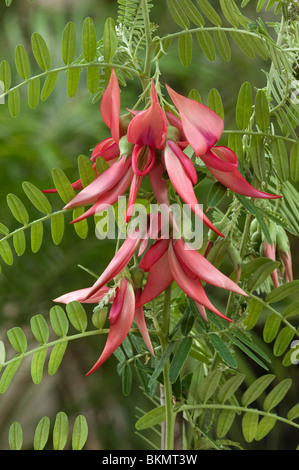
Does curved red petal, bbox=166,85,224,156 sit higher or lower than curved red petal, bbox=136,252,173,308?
higher

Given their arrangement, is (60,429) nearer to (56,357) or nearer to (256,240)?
(56,357)

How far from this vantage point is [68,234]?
41.2 inches

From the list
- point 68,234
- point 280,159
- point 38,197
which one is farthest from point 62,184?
point 68,234

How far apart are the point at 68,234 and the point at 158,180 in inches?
28.6

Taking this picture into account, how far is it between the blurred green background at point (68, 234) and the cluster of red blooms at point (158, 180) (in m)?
0.57

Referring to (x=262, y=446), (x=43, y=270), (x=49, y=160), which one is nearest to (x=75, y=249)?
(x=43, y=270)

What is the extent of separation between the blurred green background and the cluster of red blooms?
572mm

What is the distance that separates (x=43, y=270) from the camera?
1093 millimetres

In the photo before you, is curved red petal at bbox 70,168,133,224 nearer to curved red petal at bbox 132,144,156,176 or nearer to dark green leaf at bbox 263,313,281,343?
curved red petal at bbox 132,144,156,176

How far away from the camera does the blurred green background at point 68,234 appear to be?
1.04 metres

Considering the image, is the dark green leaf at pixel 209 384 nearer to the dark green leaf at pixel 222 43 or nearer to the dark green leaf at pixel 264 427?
the dark green leaf at pixel 264 427

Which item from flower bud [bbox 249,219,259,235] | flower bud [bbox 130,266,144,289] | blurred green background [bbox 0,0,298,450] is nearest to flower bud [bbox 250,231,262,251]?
flower bud [bbox 249,219,259,235]

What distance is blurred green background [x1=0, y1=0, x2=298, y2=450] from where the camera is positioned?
1.04 m

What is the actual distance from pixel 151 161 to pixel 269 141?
0.11 meters
